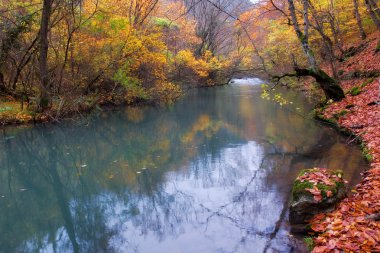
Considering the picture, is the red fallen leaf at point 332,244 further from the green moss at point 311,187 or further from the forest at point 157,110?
the green moss at point 311,187

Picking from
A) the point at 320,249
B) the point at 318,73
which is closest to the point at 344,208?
the point at 320,249

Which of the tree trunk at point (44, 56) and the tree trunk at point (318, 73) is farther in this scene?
the tree trunk at point (44, 56)

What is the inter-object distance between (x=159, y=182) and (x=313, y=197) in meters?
4.37

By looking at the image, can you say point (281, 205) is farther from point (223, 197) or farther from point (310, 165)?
point (310, 165)

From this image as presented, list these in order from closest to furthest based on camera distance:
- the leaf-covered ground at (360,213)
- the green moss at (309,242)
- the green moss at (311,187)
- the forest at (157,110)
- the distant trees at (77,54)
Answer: the leaf-covered ground at (360,213) → the green moss at (309,242) → the green moss at (311,187) → the forest at (157,110) → the distant trees at (77,54)

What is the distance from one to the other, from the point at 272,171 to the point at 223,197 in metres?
2.19

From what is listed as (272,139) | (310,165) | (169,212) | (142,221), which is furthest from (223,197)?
(272,139)

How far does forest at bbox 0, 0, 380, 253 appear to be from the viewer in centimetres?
710

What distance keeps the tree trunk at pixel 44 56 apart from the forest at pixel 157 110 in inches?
2.6

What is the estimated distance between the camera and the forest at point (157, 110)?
7.10m

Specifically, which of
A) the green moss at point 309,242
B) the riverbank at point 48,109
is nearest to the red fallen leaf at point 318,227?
the green moss at point 309,242

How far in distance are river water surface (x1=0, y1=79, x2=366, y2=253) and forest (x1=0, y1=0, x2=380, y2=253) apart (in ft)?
0.25

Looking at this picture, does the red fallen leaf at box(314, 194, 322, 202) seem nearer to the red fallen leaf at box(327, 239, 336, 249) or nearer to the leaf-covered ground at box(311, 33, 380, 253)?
the leaf-covered ground at box(311, 33, 380, 253)

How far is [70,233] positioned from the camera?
6918 mm
